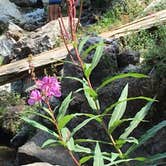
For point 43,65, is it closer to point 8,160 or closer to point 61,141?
point 8,160

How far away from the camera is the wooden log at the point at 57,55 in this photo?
8.20 metres

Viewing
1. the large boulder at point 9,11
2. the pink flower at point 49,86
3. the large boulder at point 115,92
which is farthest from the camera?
the large boulder at point 9,11

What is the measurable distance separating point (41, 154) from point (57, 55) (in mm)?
2492

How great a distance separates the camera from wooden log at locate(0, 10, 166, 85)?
8.20 metres

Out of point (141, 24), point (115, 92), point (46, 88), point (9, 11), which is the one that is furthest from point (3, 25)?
point (46, 88)

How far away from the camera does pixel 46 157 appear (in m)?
6.28

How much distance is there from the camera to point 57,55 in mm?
8531

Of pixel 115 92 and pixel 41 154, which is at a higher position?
pixel 115 92

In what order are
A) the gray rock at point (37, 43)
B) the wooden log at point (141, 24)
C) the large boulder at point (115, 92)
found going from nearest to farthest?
the large boulder at point (115, 92), the wooden log at point (141, 24), the gray rock at point (37, 43)

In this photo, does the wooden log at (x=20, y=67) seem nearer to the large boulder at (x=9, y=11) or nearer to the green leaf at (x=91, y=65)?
the green leaf at (x=91, y=65)

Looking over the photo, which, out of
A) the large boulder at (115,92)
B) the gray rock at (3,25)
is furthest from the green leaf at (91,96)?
the gray rock at (3,25)

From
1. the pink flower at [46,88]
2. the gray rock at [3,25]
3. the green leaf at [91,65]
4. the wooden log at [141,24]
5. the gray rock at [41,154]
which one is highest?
the green leaf at [91,65]

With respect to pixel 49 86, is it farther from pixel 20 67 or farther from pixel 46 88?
pixel 20 67

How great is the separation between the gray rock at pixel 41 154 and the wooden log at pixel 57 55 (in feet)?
4.66
